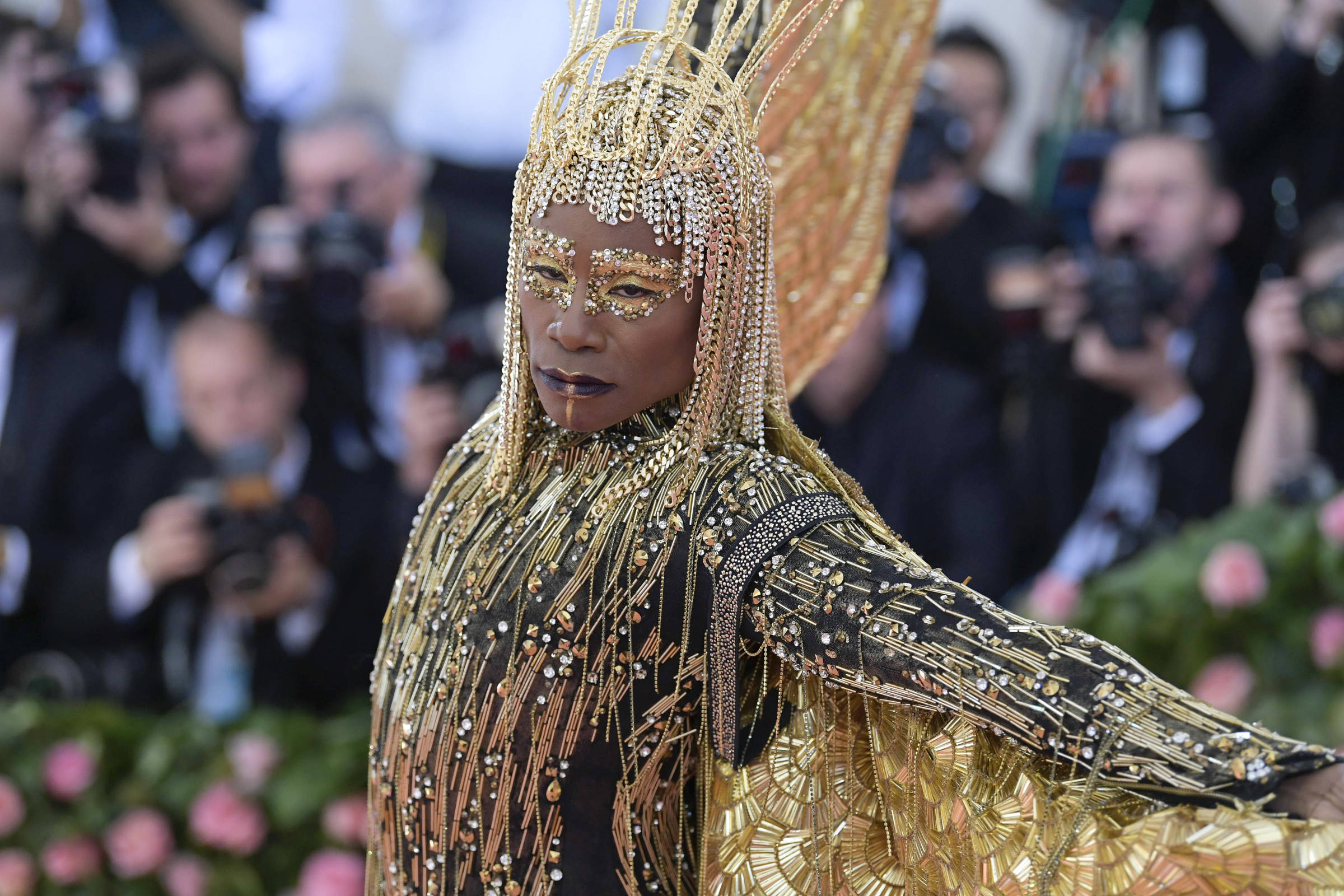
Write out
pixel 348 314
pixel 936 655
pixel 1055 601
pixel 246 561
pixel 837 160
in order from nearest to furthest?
pixel 936 655 → pixel 837 160 → pixel 1055 601 → pixel 246 561 → pixel 348 314

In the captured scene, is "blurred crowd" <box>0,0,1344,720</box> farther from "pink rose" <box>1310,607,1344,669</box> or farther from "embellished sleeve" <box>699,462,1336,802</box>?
"embellished sleeve" <box>699,462,1336,802</box>

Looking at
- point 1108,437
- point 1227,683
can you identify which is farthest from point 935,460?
point 1227,683

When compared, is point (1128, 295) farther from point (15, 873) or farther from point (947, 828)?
point (15, 873)

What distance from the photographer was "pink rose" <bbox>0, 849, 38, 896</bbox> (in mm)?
3807

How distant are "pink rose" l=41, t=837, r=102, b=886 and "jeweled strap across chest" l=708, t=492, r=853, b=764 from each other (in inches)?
123

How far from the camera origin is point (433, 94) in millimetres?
4379

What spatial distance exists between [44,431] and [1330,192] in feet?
13.5

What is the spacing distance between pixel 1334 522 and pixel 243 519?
3202 mm

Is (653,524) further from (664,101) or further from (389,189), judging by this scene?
(389,189)

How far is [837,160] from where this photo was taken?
1892 mm

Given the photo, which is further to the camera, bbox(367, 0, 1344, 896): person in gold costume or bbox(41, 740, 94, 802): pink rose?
bbox(41, 740, 94, 802): pink rose

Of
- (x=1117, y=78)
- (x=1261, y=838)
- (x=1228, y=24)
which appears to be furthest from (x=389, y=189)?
(x=1261, y=838)

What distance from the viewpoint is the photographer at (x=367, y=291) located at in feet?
14.2

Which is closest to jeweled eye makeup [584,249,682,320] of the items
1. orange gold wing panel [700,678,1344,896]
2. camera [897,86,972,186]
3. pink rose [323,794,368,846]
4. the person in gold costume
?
the person in gold costume
